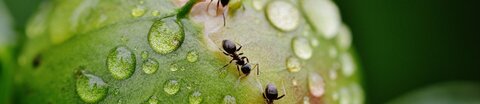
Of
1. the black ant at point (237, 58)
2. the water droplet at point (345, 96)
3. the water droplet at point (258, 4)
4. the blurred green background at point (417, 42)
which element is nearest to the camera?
the black ant at point (237, 58)

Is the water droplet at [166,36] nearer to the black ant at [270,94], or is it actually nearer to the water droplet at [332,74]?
the black ant at [270,94]

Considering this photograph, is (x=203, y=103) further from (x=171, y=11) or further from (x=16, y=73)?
(x=16, y=73)

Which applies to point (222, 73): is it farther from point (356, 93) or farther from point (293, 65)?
point (356, 93)

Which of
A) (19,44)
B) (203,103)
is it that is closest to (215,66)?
(203,103)

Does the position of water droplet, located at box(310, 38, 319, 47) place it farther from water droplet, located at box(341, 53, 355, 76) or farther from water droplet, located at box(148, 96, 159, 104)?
water droplet, located at box(148, 96, 159, 104)

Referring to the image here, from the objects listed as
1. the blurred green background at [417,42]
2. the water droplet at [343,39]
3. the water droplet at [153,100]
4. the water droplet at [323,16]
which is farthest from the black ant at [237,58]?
the blurred green background at [417,42]

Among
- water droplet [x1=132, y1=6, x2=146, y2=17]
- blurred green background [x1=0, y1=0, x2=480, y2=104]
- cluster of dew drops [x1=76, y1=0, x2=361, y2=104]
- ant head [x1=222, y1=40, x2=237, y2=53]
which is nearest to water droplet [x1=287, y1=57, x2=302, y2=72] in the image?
cluster of dew drops [x1=76, y1=0, x2=361, y2=104]
